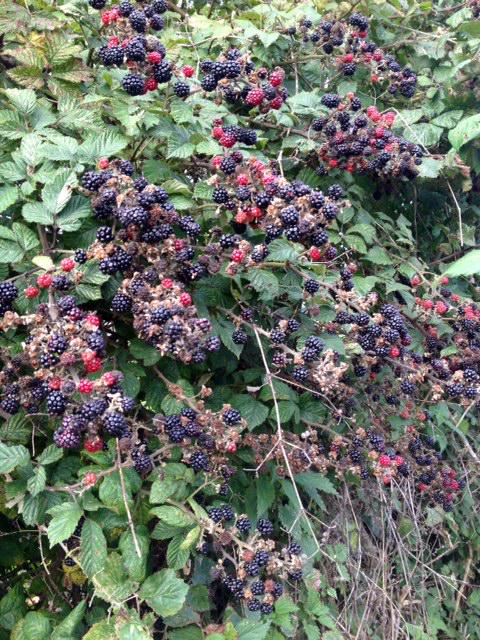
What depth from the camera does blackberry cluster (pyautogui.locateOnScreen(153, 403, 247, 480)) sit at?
1.60 metres

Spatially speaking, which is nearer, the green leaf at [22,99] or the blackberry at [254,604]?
the blackberry at [254,604]

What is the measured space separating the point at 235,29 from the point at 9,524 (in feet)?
7.19

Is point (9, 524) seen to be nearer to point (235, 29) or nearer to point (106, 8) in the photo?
point (106, 8)

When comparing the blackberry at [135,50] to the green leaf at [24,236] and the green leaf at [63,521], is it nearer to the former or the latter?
the green leaf at [24,236]

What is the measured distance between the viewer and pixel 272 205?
1.71 m

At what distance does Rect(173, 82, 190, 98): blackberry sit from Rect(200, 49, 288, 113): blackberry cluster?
10 cm

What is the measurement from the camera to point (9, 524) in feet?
6.75

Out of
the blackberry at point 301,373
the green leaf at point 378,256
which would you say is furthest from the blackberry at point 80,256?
the green leaf at point 378,256

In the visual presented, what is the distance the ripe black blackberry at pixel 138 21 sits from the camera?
187 centimetres

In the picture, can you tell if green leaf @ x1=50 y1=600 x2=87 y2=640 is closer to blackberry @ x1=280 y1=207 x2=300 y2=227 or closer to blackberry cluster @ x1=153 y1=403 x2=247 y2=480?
blackberry cluster @ x1=153 y1=403 x2=247 y2=480

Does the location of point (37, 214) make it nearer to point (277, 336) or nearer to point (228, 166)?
point (228, 166)

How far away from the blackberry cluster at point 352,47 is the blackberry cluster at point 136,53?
947mm

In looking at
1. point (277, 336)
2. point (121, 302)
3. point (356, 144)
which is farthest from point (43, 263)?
point (356, 144)

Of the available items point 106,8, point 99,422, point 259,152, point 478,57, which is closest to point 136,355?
point 99,422
